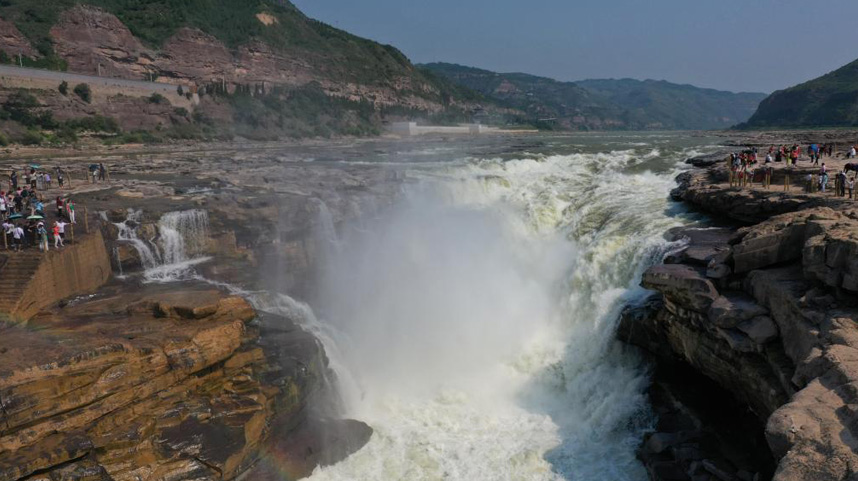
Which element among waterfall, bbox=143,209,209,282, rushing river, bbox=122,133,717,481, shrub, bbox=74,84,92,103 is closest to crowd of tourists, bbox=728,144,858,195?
rushing river, bbox=122,133,717,481

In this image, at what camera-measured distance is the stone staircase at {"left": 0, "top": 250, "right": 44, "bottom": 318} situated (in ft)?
36.1

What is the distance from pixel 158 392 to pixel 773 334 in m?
10.4

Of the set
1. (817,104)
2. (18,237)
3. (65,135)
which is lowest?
(18,237)

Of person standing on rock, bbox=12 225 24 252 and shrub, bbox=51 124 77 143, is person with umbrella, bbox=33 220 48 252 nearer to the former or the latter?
person standing on rock, bbox=12 225 24 252

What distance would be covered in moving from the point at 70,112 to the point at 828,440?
186 feet

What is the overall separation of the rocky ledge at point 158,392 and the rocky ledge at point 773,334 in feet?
21.6

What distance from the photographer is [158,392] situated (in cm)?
948

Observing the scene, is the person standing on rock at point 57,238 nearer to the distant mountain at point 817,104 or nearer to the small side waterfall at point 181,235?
the small side waterfall at point 181,235

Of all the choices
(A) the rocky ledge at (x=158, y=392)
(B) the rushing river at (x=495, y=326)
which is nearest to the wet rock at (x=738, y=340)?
(B) the rushing river at (x=495, y=326)

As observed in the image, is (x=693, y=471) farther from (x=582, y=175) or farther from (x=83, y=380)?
(x=582, y=175)

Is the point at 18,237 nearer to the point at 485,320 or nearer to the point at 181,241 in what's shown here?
the point at 181,241

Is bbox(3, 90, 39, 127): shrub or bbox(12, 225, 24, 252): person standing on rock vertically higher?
bbox(3, 90, 39, 127): shrub

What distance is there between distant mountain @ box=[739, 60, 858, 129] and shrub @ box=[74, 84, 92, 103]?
335 feet

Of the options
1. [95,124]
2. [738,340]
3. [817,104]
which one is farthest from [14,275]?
[817,104]
